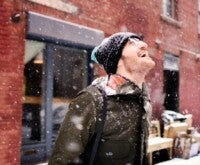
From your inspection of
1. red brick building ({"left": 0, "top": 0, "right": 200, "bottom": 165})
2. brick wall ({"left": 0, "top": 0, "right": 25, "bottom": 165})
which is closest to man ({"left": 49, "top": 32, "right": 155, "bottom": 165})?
brick wall ({"left": 0, "top": 0, "right": 25, "bottom": 165})

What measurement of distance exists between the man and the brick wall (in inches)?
161

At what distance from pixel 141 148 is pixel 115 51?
62 centimetres

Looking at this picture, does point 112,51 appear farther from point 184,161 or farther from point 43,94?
point 184,161

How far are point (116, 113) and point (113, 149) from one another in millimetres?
209

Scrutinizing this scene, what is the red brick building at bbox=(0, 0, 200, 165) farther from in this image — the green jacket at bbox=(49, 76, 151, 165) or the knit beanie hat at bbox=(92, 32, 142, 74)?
the green jacket at bbox=(49, 76, 151, 165)

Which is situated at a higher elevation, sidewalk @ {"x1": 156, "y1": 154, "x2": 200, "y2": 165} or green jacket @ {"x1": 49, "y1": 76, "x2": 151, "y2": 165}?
green jacket @ {"x1": 49, "y1": 76, "x2": 151, "y2": 165}

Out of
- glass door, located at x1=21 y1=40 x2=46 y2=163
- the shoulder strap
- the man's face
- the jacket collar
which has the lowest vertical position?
glass door, located at x1=21 y1=40 x2=46 y2=163

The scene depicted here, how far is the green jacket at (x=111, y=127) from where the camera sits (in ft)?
6.99

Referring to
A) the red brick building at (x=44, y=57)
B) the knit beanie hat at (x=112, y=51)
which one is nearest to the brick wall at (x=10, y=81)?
the red brick building at (x=44, y=57)

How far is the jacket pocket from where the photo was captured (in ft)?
7.22

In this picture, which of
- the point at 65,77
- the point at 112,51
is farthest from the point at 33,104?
the point at 112,51

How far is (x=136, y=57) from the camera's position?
239 cm

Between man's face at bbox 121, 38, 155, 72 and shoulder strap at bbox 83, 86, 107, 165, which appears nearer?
shoulder strap at bbox 83, 86, 107, 165

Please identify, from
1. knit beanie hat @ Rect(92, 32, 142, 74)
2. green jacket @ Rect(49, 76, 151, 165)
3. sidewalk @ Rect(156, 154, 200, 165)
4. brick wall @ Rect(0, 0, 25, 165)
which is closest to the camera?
green jacket @ Rect(49, 76, 151, 165)
